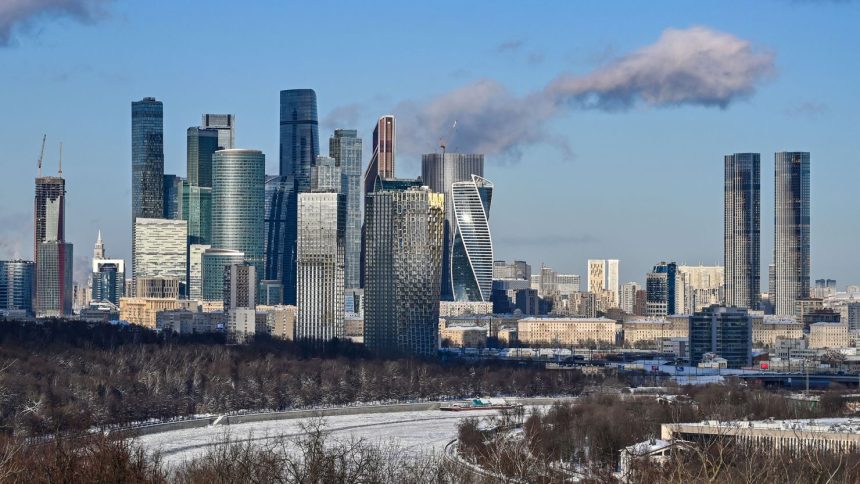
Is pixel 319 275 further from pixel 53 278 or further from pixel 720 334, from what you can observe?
pixel 53 278

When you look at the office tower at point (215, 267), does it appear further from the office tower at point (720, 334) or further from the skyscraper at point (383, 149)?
the office tower at point (720, 334)

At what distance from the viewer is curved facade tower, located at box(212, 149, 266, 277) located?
632 feet

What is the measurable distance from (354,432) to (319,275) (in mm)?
74140

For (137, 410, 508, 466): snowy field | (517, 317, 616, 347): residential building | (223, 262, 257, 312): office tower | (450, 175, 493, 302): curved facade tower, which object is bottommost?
(137, 410, 508, 466): snowy field

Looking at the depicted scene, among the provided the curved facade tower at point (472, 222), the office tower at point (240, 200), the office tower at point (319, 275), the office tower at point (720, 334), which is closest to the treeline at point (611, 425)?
the office tower at point (720, 334)

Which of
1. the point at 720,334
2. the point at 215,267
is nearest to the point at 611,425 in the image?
the point at 720,334

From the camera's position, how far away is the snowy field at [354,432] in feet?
200

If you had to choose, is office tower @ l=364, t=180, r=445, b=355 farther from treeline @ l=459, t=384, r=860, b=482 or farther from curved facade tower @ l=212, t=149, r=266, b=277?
curved facade tower @ l=212, t=149, r=266, b=277

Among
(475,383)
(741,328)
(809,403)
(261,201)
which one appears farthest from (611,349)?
(809,403)

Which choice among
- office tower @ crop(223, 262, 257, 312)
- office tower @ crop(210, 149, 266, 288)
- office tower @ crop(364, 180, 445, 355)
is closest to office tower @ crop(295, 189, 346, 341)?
office tower @ crop(364, 180, 445, 355)

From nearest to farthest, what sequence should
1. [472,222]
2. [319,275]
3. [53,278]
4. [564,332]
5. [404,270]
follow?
1. [404,270]
2. [319,275]
3. [564,332]
4. [472,222]
5. [53,278]

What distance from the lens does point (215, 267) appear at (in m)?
195

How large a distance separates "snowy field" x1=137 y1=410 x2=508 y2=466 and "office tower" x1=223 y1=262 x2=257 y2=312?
254 feet

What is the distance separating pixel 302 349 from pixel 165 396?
116 ft
